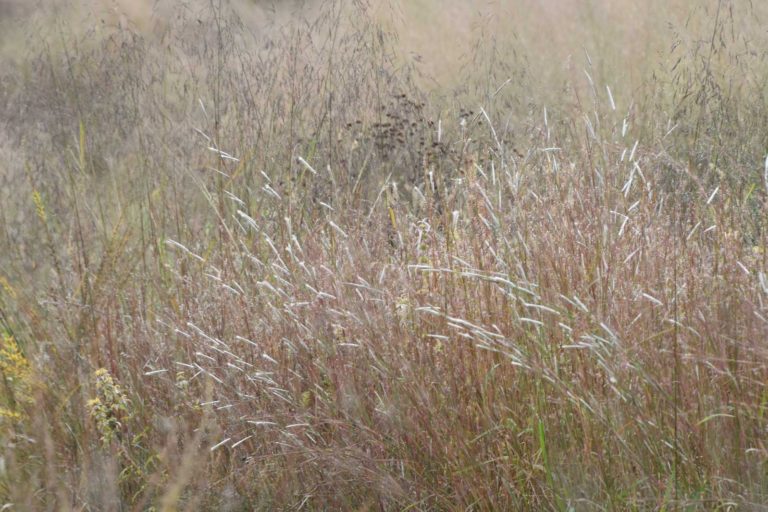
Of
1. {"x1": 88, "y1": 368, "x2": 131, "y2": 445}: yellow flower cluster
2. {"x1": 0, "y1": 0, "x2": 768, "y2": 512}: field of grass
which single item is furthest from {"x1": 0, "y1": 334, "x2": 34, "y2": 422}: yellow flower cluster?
{"x1": 88, "y1": 368, "x2": 131, "y2": 445}: yellow flower cluster

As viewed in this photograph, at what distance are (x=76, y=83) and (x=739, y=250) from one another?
8.32ft

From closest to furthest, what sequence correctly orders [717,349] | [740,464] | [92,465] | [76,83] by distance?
[740,464]
[717,349]
[92,465]
[76,83]

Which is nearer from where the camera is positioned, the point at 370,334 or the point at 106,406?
the point at 370,334

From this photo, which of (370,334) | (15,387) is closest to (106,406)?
(15,387)

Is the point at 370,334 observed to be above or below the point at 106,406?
above

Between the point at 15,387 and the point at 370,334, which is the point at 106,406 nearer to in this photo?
the point at 15,387

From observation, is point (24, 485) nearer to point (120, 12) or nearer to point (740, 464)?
point (740, 464)

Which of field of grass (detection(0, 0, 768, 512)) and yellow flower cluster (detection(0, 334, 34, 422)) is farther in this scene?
yellow flower cluster (detection(0, 334, 34, 422))

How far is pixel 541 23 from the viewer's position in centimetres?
544

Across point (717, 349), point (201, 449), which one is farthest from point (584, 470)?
point (201, 449)

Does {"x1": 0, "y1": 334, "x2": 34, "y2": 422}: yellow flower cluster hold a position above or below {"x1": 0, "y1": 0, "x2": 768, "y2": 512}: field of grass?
below

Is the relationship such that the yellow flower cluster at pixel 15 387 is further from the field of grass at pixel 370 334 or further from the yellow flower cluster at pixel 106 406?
the yellow flower cluster at pixel 106 406

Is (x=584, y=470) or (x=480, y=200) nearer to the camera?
(x=584, y=470)

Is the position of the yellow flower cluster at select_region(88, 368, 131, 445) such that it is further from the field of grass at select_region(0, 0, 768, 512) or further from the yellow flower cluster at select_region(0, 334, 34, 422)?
the yellow flower cluster at select_region(0, 334, 34, 422)
